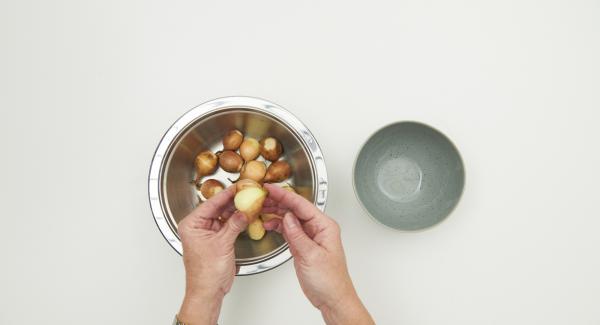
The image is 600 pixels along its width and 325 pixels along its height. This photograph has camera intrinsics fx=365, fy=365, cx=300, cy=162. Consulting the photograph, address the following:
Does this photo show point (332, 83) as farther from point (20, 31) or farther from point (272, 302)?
point (20, 31)

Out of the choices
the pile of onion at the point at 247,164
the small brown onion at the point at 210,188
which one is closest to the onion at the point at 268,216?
the pile of onion at the point at 247,164

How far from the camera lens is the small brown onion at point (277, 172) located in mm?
727

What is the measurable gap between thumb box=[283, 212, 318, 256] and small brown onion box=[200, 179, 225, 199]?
20 cm

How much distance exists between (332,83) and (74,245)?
2.19 ft

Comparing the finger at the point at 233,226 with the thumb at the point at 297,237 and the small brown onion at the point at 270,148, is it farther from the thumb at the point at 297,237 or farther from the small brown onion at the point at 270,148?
the small brown onion at the point at 270,148

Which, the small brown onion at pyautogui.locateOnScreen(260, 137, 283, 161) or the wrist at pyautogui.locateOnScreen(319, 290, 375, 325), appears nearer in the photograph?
the wrist at pyautogui.locateOnScreen(319, 290, 375, 325)

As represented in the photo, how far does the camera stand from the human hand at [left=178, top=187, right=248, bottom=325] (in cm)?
60

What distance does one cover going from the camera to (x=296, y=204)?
0.61 m

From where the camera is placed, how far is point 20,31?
0.83 metres

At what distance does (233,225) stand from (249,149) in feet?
0.60

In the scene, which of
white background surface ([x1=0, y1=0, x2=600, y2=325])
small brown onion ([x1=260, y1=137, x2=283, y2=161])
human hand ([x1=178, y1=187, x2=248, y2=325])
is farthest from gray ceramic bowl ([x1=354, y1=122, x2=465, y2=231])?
human hand ([x1=178, y1=187, x2=248, y2=325])

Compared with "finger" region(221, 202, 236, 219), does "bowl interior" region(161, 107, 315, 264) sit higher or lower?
higher

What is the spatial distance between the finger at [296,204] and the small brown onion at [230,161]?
0.12 metres

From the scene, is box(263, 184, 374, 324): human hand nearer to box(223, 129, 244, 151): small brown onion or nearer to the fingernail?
the fingernail
